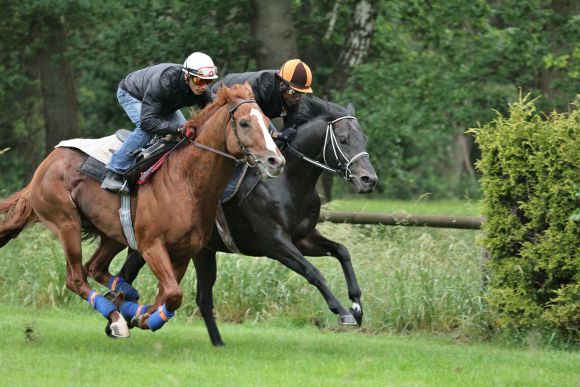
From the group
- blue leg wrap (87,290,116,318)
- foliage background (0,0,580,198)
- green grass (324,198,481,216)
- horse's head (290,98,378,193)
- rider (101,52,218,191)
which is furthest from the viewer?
foliage background (0,0,580,198)

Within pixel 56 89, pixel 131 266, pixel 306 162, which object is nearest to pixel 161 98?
pixel 306 162

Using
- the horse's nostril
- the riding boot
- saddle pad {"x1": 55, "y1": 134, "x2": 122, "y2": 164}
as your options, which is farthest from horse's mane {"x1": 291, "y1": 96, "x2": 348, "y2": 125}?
the riding boot

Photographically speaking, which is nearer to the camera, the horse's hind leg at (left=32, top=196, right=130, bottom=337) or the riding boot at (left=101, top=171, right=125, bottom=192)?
the riding boot at (left=101, top=171, right=125, bottom=192)

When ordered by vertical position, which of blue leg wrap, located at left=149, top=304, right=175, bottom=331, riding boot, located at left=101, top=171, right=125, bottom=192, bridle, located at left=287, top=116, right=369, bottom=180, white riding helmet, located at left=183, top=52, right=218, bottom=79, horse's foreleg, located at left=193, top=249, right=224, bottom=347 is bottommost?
horse's foreleg, located at left=193, top=249, right=224, bottom=347

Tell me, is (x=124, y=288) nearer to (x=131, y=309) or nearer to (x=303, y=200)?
(x=131, y=309)

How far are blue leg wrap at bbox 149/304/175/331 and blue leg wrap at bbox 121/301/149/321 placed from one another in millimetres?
364

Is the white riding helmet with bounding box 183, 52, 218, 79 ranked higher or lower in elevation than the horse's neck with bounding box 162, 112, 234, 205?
higher

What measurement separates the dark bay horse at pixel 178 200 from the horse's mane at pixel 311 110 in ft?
4.21

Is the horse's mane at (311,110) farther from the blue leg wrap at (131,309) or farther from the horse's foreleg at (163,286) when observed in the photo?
the blue leg wrap at (131,309)

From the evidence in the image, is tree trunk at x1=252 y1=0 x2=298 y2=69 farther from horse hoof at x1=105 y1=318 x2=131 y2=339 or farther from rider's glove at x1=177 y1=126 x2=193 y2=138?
horse hoof at x1=105 y1=318 x2=131 y2=339

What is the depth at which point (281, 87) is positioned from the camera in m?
9.78

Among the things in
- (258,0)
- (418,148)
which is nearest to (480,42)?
(258,0)

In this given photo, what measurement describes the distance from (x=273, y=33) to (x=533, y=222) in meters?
10.1

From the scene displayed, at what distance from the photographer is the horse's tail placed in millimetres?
10352
